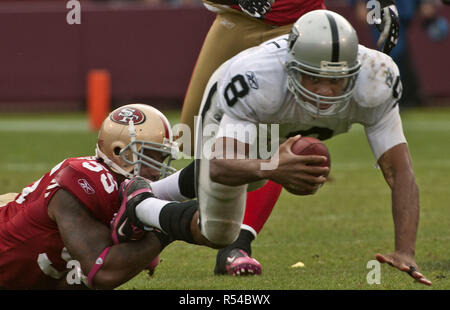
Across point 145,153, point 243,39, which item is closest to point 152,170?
point 145,153

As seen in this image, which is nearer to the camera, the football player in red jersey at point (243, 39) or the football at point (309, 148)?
the football at point (309, 148)

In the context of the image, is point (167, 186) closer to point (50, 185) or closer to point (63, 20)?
point (50, 185)

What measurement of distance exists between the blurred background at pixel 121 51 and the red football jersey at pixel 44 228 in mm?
9431

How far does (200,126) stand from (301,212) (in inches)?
94.6

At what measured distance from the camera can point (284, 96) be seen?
3424 millimetres

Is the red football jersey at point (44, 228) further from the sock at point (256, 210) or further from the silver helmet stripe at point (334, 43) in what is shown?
the silver helmet stripe at point (334, 43)

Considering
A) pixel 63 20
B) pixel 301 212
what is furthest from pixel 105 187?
pixel 63 20

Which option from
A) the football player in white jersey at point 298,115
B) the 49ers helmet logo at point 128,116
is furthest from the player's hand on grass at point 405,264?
the 49ers helmet logo at point 128,116

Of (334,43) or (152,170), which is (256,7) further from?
(334,43)

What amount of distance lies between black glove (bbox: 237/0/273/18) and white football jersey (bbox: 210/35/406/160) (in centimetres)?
79

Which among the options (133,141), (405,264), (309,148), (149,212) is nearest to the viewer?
(309,148)

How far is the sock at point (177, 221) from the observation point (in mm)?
3588

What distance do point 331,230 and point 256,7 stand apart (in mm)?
1575

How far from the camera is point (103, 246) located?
3611 millimetres
